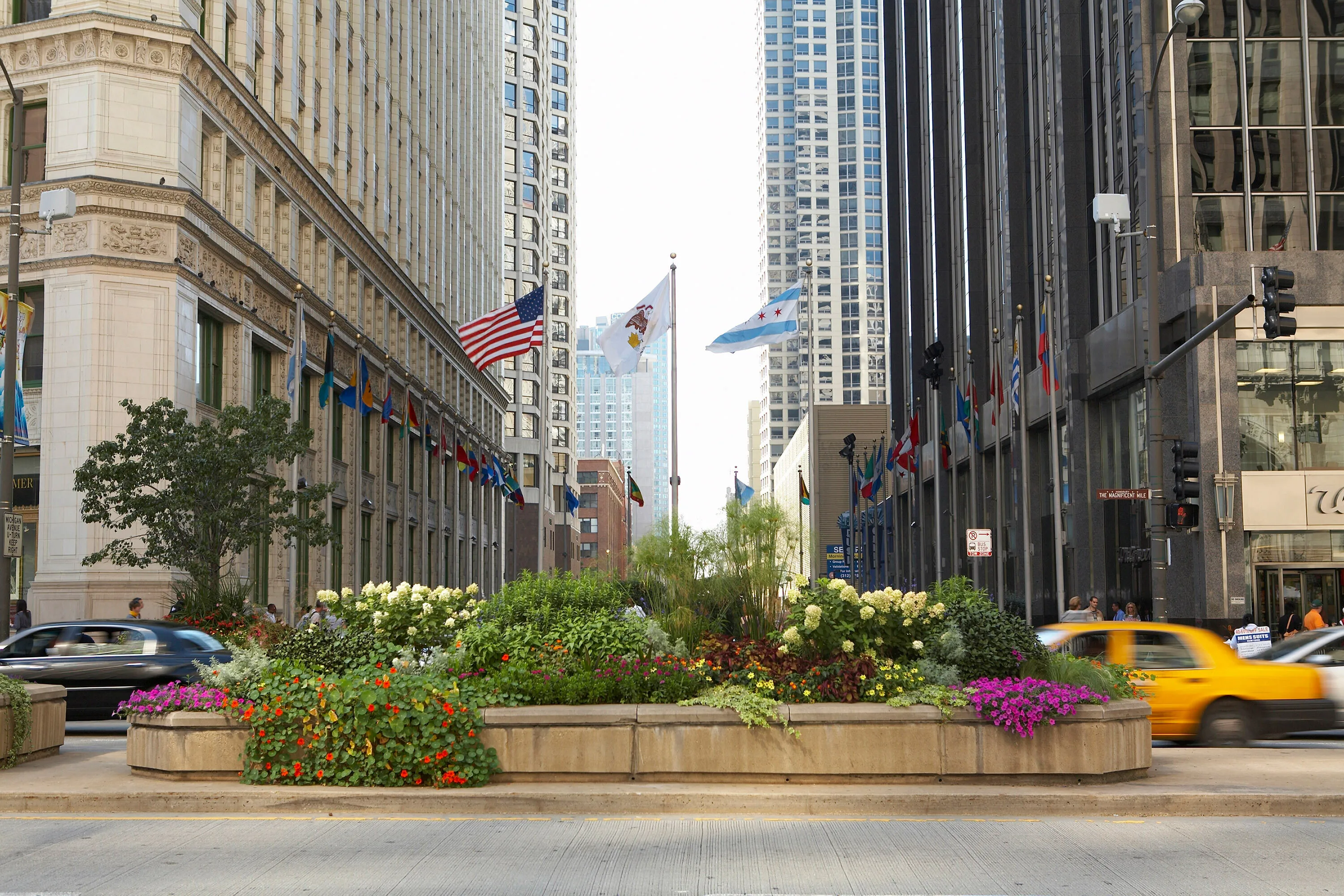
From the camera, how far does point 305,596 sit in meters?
44.9

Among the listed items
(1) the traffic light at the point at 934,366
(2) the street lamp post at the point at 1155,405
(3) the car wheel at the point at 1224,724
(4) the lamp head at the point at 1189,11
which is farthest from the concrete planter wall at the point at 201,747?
(1) the traffic light at the point at 934,366

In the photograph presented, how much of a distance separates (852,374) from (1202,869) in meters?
185

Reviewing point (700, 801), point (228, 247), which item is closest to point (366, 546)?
point (228, 247)

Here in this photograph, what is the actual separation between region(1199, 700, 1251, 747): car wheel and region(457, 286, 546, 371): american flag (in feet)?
82.7

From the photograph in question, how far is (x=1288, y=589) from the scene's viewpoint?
A: 35.3 m

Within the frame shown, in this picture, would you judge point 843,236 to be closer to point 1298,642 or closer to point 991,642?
point 1298,642

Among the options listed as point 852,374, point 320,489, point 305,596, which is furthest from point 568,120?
point 320,489

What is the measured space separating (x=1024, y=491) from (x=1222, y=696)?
29.0 metres

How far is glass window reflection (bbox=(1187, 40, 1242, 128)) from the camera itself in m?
38.4

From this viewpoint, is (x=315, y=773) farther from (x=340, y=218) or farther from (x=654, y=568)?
(x=340, y=218)

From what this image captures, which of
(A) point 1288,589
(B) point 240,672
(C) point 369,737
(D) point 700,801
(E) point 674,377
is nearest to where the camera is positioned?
(D) point 700,801

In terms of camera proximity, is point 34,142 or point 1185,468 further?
point 34,142

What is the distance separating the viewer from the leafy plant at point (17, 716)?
13.4m

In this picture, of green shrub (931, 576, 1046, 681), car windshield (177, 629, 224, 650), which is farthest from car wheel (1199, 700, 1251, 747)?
car windshield (177, 629, 224, 650)
